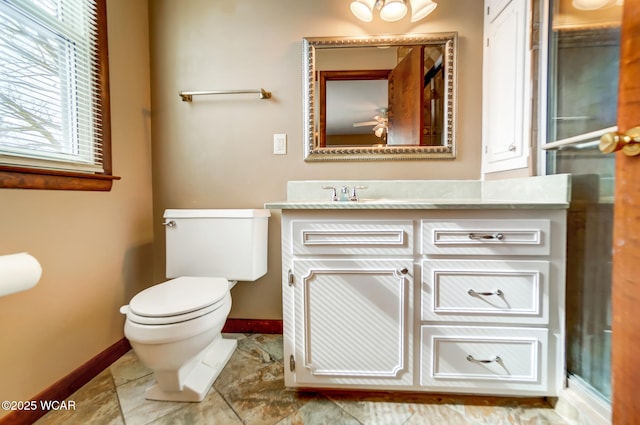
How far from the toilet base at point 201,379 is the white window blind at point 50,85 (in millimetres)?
1073

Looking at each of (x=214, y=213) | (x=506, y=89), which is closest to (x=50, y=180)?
(x=214, y=213)

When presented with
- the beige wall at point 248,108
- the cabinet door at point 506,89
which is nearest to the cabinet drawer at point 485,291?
the cabinet door at point 506,89

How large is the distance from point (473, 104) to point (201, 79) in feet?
5.40

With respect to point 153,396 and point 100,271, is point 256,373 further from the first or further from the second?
point 100,271

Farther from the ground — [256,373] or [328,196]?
[328,196]

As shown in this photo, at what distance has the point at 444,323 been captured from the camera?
1068 mm

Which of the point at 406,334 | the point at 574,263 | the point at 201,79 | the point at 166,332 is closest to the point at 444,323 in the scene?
the point at 406,334

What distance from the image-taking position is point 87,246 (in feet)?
4.18

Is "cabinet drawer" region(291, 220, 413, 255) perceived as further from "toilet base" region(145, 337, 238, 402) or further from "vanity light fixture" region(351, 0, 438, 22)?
"vanity light fixture" region(351, 0, 438, 22)

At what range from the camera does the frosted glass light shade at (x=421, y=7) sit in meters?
1.45

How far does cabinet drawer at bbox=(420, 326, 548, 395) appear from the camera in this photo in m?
1.04

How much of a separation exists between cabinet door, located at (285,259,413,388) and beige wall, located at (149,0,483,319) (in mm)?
622

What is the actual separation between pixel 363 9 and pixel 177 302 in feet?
5.69

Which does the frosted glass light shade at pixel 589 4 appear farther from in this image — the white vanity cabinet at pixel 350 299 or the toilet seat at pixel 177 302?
the toilet seat at pixel 177 302
